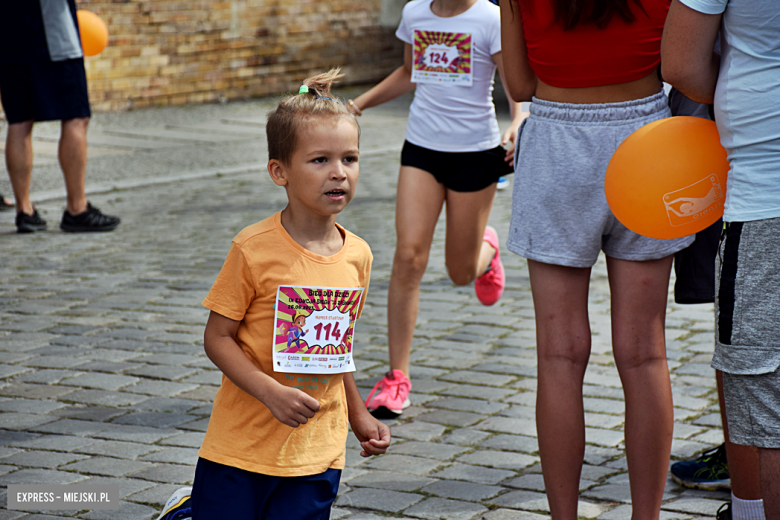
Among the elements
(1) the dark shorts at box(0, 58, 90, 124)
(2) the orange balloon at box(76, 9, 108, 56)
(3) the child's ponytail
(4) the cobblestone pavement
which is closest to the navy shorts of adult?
(1) the dark shorts at box(0, 58, 90, 124)

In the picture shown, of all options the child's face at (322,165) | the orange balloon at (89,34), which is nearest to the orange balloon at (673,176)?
the child's face at (322,165)

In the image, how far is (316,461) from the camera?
2.40 metres

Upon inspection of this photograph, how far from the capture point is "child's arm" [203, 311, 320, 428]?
2.23 metres

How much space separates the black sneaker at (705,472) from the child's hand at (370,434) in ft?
4.43

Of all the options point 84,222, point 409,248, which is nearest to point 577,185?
point 409,248

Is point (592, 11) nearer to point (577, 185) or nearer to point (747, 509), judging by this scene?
point (577, 185)

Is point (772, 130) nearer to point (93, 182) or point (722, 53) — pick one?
point (722, 53)

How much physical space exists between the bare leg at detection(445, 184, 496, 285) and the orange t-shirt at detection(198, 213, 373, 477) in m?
1.89

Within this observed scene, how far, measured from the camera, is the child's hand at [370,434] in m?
2.45

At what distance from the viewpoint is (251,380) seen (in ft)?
7.45

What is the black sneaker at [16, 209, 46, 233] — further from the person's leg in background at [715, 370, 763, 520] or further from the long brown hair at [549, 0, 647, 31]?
the person's leg in background at [715, 370, 763, 520]

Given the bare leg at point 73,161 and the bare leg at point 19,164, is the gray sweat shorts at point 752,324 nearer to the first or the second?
the bare leg at point 73,161

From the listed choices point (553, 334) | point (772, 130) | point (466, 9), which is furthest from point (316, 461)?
point (466, 9)

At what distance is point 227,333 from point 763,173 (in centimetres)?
126
